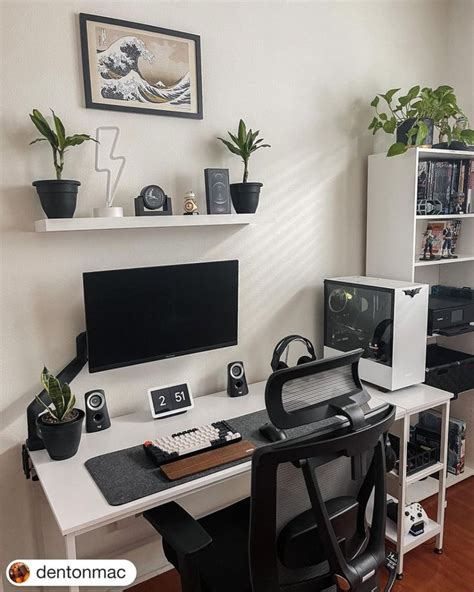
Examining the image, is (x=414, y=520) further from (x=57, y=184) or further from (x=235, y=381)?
(x=57, y=184)

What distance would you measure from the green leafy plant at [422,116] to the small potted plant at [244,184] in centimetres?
76

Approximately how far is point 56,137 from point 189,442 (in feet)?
3.88

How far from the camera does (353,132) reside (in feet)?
8.41

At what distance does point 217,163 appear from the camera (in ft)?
7.09

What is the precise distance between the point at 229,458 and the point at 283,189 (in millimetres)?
1334

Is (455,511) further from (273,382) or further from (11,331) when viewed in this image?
(11,331)

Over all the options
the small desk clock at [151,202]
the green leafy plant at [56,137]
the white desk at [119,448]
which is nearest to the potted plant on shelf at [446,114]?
the white desk at [119,448]

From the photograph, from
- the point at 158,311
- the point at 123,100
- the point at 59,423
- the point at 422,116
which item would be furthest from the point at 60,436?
the point at 422,116

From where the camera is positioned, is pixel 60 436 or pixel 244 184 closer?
pixel 60 436

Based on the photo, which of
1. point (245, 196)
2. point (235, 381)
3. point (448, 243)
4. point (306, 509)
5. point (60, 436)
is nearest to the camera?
point (306, 509)

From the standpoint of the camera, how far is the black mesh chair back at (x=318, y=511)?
1168 millimetres

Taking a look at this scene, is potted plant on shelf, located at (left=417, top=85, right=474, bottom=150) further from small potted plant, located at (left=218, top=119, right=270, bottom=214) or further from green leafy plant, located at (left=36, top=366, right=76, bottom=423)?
green leafy plant, located at (left=36, top=366, right=76, bottom=423)

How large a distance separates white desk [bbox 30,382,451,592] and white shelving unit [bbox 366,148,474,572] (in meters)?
0.58

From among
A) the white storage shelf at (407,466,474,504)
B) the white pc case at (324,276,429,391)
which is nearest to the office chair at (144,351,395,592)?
the white pc case at (324,276,429,391)
